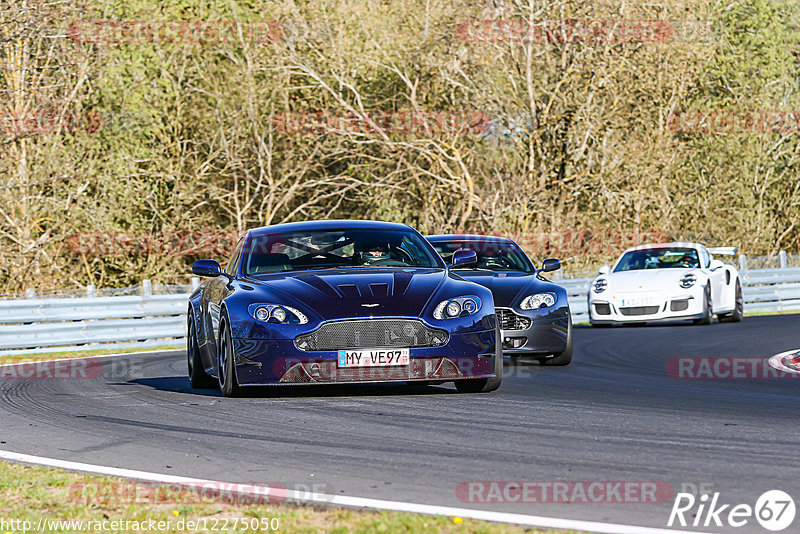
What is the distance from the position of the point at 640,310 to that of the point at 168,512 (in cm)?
1605

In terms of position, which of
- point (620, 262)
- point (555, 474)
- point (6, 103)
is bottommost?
point (620, 262)

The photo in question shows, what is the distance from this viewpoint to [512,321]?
12914 mm

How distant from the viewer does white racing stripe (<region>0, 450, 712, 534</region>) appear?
191 inches

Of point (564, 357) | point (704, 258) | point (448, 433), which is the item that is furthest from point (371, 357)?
point (704, 258)

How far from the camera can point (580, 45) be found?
2967 centimetres

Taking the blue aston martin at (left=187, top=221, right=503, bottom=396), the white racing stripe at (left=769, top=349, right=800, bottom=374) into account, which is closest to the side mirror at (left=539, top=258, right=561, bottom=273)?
the white racing stripe at (left=769, top=349, right=800, bottom=374)

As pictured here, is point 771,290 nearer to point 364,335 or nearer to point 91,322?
point 91,322

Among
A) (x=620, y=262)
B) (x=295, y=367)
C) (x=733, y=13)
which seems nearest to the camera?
(x=295, y=367)

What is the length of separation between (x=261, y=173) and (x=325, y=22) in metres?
3.90

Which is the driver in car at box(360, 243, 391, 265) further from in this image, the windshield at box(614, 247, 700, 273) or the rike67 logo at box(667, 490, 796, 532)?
the windshield at box(614, 247, 700, 273)

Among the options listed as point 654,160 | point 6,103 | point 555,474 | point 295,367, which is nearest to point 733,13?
point 654,160

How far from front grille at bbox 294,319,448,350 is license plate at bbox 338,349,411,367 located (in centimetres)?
4

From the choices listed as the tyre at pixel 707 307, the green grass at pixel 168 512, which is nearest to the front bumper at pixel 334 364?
the green grass at pixel 168 512

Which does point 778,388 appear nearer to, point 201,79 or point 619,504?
point 619,504
